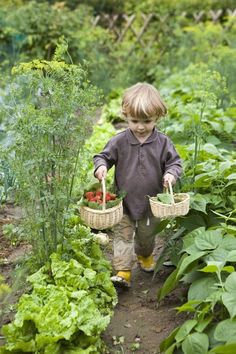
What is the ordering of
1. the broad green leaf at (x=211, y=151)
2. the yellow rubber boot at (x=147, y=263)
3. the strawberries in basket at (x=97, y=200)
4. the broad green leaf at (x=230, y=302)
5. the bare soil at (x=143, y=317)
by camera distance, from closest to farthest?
the broad green leaf at (x=230, y=302)
the bare soil at (x=143, y=317)
the strawberries in basket at (x=97, y=200)
the yellow rubber boot at (x=147, y=263)
the broad green leaf at (x=211, y=151)

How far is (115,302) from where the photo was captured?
3654 millimetres

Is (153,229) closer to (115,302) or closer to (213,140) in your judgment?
(115,302)

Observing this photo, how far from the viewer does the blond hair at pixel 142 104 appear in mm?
3805

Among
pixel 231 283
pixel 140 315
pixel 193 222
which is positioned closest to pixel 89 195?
pixel 193 222

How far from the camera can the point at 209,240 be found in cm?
335

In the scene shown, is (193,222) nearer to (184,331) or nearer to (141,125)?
(141,125)

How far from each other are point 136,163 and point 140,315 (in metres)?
0.93

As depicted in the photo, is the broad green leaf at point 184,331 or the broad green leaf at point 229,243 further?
the broad green leaf at point 229,243

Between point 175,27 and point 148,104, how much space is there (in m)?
8.16

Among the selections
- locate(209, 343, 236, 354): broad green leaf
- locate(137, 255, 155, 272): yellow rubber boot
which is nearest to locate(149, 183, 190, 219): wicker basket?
locate(137, 255, 155, 272): yellow rubber boot

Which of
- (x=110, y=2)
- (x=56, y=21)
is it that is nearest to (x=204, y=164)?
(x=56, y=21)

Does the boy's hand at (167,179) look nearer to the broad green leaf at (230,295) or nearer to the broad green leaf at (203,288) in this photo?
the broad green leaf at (203,288)

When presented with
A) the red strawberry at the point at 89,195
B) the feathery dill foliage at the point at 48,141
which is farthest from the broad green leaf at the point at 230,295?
the red strawberry at the point at 89,195

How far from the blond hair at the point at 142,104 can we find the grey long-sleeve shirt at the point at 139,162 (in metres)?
0.18
